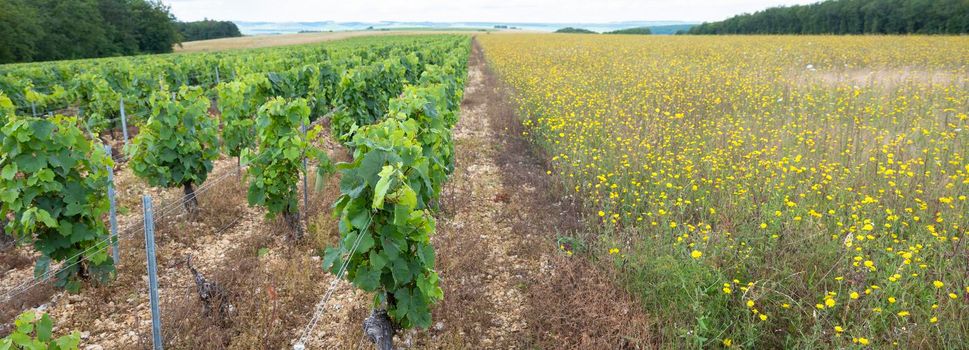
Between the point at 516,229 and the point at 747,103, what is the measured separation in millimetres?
6929

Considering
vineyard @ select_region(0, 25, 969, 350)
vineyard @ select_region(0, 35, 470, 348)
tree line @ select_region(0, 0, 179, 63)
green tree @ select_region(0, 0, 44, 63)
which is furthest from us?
tree line @ select_region(0, 0, 179, 63)

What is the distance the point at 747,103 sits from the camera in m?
10.6

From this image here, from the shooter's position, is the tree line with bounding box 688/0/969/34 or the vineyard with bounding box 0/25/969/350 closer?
the vineyard with bounding box 0/25/969/350

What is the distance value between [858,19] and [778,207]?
174ft

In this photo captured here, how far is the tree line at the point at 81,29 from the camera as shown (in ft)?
117

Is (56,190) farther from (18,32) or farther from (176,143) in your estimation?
(18,32)

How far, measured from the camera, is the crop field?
3.69m

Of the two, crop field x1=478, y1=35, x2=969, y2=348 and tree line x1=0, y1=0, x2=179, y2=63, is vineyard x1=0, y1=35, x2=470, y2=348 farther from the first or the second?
tree line x1=0, y1=0, x2=179, y2=63

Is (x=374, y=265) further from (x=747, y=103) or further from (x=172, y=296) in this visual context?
(x=747, y=103)

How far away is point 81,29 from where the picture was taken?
44.2 metres

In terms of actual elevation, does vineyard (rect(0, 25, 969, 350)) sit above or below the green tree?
below

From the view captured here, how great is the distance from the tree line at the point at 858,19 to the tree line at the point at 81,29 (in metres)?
61.2

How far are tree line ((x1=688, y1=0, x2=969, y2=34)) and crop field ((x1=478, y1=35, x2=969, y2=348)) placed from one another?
32.4 m

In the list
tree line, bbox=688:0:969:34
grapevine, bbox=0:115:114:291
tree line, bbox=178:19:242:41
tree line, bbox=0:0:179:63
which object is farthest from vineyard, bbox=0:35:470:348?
tree line, bbox=178:19:242:41
